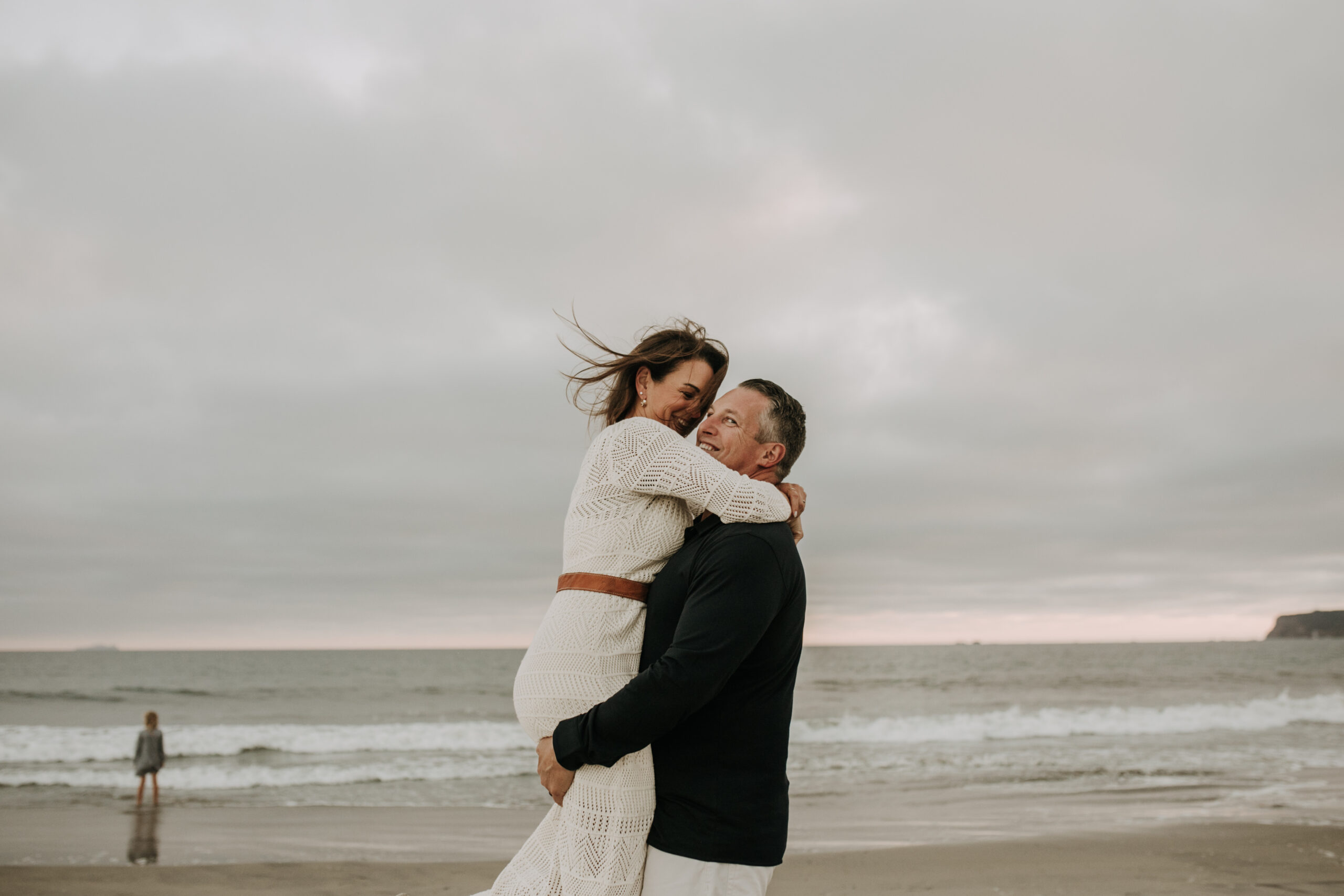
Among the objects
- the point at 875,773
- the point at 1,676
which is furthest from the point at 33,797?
the point at 1,676

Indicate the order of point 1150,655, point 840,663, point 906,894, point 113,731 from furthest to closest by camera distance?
point 1150,655 → point 840,663 → point 113,731 → point 906,894

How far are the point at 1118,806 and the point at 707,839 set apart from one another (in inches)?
390

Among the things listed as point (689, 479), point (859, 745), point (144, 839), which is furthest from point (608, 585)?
point (859, 745)

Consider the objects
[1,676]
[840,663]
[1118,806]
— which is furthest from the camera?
[840,663]

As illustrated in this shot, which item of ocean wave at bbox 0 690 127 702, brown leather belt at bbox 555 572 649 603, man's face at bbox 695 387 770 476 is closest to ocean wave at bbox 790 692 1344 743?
man's face at bbox 695 387 770 476

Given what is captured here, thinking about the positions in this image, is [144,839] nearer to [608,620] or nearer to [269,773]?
[269,773]

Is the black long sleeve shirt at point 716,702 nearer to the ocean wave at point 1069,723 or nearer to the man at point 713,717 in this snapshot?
the man at point 713,717

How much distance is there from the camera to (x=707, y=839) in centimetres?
175

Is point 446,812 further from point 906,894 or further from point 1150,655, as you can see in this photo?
point 1150,655

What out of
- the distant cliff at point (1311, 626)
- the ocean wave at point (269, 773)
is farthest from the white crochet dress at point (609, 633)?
the distant cliff at point (1311, 626)

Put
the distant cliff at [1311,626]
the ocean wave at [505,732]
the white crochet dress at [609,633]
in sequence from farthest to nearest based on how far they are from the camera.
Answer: the distant cliff at [1311,626] → the ocean wave at [505,732] → the white crochet dress at [609,633]

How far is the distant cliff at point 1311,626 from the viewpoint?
80.2 meters

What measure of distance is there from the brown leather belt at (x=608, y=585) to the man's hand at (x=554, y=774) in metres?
0.31

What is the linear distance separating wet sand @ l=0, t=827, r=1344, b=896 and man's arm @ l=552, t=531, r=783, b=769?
5.44 m
